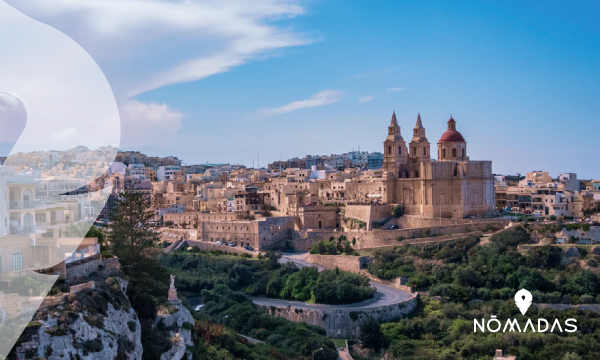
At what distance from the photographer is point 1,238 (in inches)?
407

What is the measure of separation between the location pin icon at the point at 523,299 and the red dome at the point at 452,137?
13.0m

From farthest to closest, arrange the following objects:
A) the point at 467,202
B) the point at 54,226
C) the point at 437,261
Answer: the point at 467,202, the point at 437,261, the point at 54,226

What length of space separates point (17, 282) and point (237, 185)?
131 ft

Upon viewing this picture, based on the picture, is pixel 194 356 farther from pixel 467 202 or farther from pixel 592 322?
pixel 467 202

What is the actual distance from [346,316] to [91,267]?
13.5m

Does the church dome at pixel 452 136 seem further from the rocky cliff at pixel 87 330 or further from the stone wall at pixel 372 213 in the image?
the rocky cliff at pixel 87 330

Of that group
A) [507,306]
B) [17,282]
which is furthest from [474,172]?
[17,282]

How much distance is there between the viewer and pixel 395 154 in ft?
126

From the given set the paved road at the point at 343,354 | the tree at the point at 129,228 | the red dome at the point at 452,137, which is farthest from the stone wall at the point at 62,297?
the red dome at the point at 452,137

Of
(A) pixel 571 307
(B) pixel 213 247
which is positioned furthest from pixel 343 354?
(B) pixel 213 247

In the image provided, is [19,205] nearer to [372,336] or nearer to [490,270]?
[372,336]

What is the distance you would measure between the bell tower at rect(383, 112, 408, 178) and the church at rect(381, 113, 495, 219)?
0.21 ft

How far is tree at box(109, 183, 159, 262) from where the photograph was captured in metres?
16.8

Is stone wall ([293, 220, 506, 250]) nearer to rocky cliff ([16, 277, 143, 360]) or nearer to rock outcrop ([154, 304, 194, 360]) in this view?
rock outcrop ([154, 304, 194, 360])
